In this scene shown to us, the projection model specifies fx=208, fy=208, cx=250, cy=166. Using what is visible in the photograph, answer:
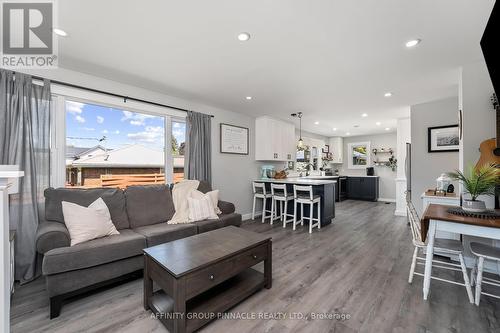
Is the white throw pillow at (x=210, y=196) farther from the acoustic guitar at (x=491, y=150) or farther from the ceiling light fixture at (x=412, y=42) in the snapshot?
the acoustic guitar at (x=491, y=150)

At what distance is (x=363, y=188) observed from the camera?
24.7ft

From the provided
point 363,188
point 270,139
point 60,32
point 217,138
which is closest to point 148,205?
point 217,138

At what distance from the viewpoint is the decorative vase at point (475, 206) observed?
79.7 inches

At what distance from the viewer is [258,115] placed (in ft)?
16.6

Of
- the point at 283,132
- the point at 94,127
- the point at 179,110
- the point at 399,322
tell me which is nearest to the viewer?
the point at 399,322

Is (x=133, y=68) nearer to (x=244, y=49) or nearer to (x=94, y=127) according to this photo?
(x=94, y=127)

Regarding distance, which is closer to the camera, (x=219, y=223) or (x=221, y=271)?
(x=221, y=271)

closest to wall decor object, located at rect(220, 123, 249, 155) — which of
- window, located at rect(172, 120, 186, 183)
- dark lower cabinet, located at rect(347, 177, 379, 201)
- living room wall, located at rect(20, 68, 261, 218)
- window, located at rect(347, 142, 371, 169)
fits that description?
living room wall, located at rect(20, 68, 261, 218)

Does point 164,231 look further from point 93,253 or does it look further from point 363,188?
point 363,188

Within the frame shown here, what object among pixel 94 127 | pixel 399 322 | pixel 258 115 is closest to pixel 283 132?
pixel 258 115

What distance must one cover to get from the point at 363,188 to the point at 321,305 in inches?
262

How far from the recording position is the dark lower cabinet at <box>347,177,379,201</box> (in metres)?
7.34

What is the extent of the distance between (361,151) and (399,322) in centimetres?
738

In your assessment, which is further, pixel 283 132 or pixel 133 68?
pixel 283 132
